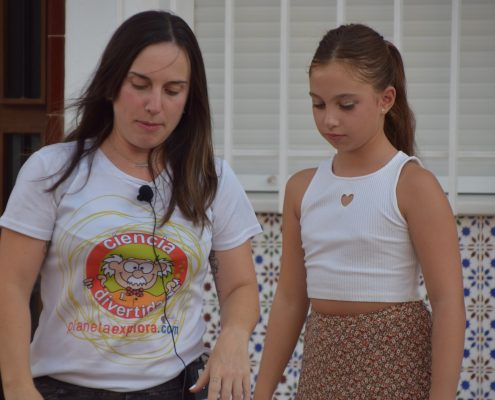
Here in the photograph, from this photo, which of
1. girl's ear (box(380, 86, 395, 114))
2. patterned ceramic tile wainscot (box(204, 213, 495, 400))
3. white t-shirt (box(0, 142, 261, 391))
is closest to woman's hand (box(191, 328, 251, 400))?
white t-shirt (box(0, 142, 261, 391))

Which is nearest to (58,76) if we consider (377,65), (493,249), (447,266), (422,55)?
(422,55)

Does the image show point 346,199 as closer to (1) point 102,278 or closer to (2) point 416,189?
(2) point 416,189

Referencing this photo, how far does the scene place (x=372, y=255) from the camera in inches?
105

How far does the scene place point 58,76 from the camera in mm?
4691

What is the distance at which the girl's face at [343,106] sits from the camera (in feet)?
8.68

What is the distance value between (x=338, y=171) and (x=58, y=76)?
218 cm

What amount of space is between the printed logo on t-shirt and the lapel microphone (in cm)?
8

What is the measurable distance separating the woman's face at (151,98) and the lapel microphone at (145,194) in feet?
0.32

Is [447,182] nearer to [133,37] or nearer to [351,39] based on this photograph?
[351,39]

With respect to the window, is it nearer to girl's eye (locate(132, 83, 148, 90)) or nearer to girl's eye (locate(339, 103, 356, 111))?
girl's eye (locate(339, 103, 356, 111))

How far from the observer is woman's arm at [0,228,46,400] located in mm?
2150

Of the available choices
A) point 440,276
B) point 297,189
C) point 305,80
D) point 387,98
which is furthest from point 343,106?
point 305,80

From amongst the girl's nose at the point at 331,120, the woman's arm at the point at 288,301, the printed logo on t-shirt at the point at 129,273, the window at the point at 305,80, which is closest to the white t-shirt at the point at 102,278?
the printed logo on t-shirt at the point at 129,273

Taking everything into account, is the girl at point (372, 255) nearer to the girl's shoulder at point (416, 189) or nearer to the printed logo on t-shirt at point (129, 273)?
the girl's shoulder at point (416, 189)
